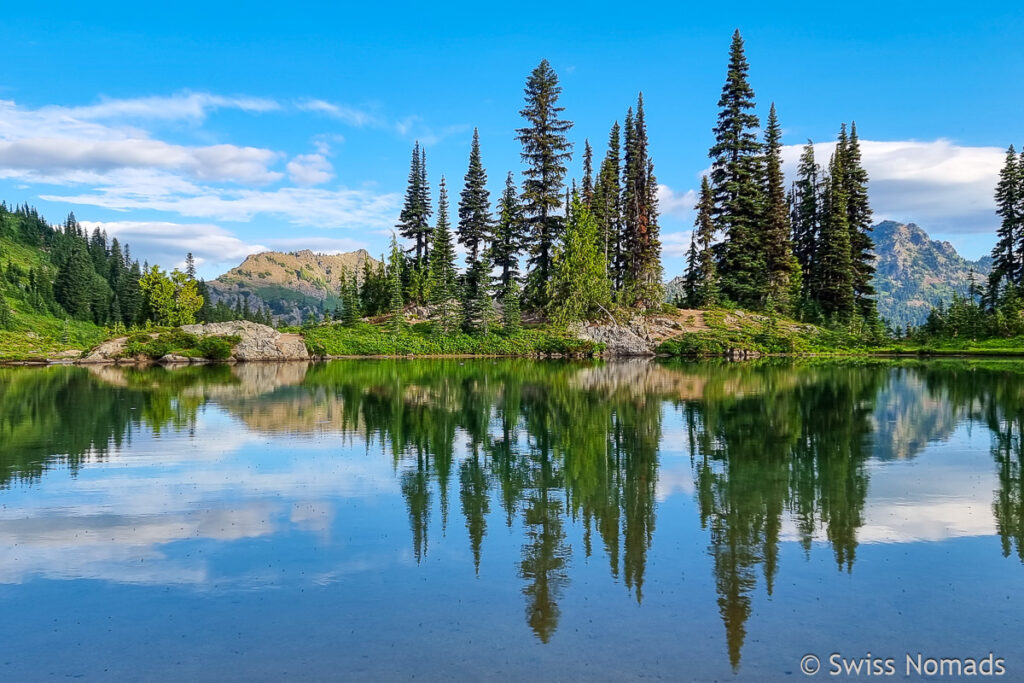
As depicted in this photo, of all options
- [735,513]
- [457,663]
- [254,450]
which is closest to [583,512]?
[735,513]

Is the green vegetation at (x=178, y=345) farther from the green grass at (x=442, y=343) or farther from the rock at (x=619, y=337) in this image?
the rock at (x=619, y=337)

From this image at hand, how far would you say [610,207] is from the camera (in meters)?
74.6

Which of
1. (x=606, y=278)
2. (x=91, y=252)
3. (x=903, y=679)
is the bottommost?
(x=903, y=679)

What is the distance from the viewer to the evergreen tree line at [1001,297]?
211 ft

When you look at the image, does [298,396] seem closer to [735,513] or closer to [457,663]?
[735,513]

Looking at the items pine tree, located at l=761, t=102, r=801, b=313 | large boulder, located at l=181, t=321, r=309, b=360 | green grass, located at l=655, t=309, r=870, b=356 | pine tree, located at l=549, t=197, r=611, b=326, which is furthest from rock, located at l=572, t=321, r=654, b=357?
large boulder, located at l=181, t=321, r=309, b=360

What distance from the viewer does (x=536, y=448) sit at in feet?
56.1

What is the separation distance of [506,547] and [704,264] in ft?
223

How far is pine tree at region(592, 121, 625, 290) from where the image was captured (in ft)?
242

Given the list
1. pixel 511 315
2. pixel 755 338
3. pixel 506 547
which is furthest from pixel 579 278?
pixel 506 547

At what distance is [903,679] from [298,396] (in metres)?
27.0

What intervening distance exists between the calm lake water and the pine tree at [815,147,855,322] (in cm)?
5653

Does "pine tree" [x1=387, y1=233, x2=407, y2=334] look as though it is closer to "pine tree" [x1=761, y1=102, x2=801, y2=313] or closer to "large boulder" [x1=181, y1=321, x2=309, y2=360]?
"large boulder" [x1=181, y1=321, x2=309, y2=360]

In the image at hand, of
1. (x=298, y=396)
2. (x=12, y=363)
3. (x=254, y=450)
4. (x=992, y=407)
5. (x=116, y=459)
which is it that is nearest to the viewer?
(x=116, y=459)
